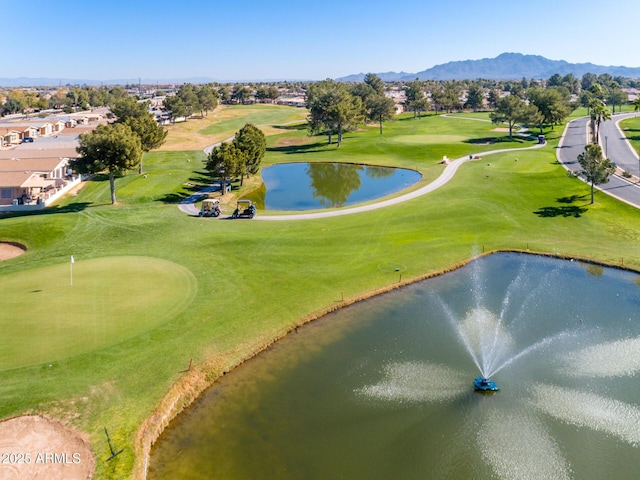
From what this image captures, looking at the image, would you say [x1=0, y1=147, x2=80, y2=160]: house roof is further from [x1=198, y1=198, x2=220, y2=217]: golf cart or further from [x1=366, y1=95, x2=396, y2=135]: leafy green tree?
[x1=366, y1=95, x2=396, y2=135]: leafy green tree

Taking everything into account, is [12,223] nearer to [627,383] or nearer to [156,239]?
[156,239]

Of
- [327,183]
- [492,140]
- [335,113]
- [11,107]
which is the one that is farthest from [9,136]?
[492,140]

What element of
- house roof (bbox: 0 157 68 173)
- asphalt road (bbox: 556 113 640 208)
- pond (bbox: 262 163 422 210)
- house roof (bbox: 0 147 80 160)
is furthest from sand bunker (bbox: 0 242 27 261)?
asphalt road (bbox: 556 113 640 208)

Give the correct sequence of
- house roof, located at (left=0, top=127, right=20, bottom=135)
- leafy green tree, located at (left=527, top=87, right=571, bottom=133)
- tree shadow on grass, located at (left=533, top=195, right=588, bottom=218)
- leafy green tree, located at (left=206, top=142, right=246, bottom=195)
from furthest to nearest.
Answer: leafy green tree, located at (left=527, top=87, right=571, bottom=133) < house roof, located at (left=0, top=127, right=20, bottom=135) < leafy green tree, located at (left=206, top=142, right=246, bottom=195) < tree shadow on grass, located at (left=533, top=195, right=588, bottom=218)

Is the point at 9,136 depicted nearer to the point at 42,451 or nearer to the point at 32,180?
the point at 32,180

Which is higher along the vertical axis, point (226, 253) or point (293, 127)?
point (293, 127)

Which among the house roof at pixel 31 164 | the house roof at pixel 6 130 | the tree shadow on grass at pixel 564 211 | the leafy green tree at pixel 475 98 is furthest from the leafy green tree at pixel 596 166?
the leafy green tree at pixel 475 98

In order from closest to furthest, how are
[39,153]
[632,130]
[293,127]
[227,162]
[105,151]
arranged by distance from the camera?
[105,151]
[227,162]
[39,153]
[632,130]
[293,127]
